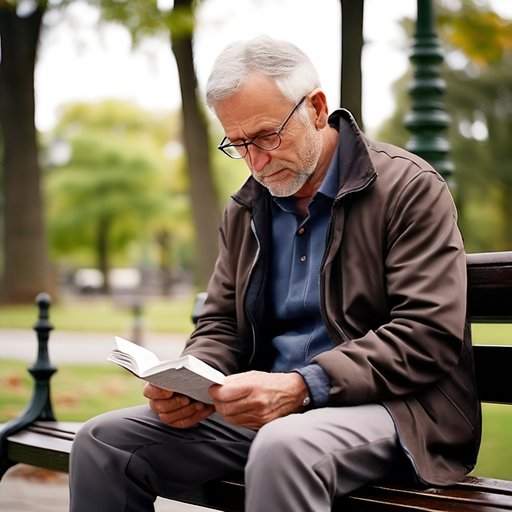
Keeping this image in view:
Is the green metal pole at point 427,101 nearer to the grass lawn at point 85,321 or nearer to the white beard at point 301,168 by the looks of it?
the white beard at point 301,168

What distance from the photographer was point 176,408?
10.5ft

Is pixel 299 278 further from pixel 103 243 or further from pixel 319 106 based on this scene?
pixel 103 243

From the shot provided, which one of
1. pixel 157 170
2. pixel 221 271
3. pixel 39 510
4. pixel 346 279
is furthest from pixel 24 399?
pixel 157 170

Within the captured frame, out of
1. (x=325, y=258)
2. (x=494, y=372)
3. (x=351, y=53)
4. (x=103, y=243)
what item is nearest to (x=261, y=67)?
(x=325, y=258)

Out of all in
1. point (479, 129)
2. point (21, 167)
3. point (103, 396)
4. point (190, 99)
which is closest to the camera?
point (103, 396)

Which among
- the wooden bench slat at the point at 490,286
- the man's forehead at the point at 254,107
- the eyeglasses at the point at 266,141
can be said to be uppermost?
the man's forehead at the point at 254,107

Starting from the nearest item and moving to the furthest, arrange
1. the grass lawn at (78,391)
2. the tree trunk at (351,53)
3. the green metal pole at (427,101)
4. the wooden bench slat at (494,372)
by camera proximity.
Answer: the wooden bench slat at (494,372) → the green metal pole at (427,101) → the tree trunk at (351,53) → the grass lawn at (78,391)

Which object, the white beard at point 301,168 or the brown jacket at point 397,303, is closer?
the brown jacket at point 397,303

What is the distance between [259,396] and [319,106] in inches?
36.9

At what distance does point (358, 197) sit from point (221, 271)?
25.5 inches

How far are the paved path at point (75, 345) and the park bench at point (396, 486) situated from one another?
718cm

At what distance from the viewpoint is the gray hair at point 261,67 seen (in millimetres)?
3162

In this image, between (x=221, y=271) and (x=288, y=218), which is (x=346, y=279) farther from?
(x=221, y=271)

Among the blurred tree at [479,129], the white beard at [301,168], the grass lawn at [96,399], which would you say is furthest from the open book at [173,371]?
the blurred tree at [479,129]
